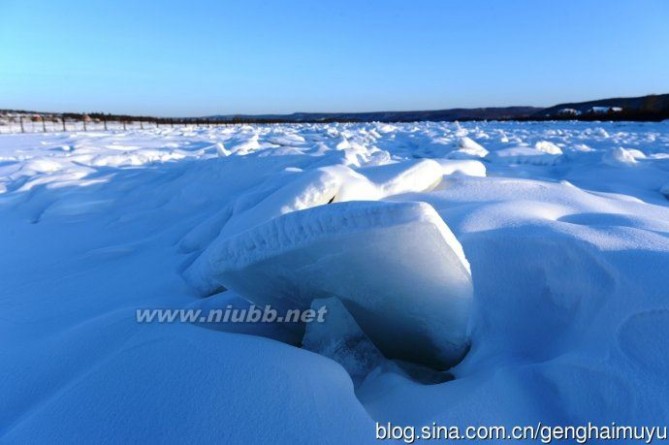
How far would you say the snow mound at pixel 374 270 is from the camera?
37.2 inches

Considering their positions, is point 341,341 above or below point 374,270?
below

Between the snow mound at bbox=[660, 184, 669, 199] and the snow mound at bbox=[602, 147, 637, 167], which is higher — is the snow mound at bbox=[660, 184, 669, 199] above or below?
below

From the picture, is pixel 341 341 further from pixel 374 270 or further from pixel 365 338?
pixel 374 270

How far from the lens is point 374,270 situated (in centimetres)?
105

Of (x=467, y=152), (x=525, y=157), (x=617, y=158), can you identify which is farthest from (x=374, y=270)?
(x=467, y=152)

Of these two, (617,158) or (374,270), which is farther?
(617,158)

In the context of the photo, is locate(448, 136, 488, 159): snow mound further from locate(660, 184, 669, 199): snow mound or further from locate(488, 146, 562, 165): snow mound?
locate(660, 184, 669, 199): snow mound

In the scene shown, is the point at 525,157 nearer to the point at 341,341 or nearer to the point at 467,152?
the point at 467,152

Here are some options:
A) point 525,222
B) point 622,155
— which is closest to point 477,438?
point 525,222

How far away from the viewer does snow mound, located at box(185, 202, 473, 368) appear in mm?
945

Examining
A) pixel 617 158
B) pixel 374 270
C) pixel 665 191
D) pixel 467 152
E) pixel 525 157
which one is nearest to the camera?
pixel 374 270

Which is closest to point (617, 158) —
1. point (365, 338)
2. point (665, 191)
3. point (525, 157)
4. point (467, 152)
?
point (525, 157)

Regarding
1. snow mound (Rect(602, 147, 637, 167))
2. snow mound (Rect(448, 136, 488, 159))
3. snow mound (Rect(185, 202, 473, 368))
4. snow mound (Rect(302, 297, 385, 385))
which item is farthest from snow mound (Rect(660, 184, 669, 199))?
snow mound (Rect(302, 297, 385, 385))

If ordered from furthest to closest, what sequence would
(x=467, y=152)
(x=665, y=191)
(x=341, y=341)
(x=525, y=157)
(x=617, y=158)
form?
(x=467, y=152), (x=525, y=157), (x=617, y=158), (x=665, y=191), (x=341, y=341)
